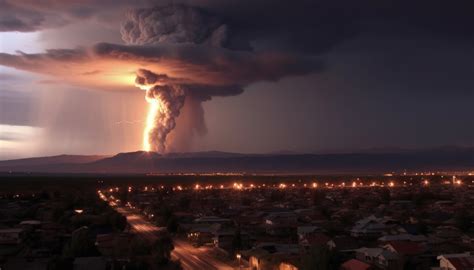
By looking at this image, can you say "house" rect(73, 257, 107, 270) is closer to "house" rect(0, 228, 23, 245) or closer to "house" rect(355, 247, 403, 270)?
"house" rect(0, 228, 23, 245)

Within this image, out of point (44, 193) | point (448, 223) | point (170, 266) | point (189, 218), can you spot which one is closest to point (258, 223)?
point (189, 218)

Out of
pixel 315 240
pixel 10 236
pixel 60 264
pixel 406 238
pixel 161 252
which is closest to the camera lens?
pixel 60 264

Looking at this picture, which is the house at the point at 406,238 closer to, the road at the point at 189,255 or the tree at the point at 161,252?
the road at the point at 189,255

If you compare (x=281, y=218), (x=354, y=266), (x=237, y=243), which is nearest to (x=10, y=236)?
(x=237, y=243)

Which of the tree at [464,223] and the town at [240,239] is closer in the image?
the town at [240,239]

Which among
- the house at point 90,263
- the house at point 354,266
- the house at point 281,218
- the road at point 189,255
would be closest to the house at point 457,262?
the house at point 354,266

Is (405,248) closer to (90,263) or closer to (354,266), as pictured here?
(354,266)

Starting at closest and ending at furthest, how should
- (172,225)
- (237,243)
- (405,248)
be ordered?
(405,248) < (237,243) < (172,225)

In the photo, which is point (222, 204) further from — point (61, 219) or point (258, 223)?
point (61, 219)
